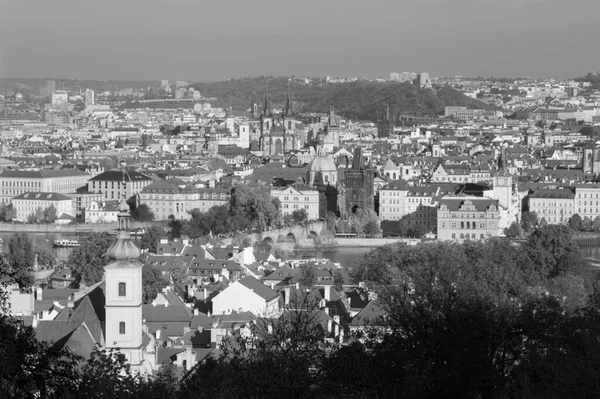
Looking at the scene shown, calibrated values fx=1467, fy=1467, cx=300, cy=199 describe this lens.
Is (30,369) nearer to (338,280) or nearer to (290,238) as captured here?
(338,280)

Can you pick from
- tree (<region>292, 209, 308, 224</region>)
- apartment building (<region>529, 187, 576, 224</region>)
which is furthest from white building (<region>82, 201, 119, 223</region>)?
apartment building (<region>529, 187, 576, 224</region>)

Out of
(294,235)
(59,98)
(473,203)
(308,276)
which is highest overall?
(308,276)

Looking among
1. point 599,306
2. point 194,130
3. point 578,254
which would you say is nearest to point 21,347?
point 599,306

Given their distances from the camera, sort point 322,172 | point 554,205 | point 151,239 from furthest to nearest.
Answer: point 322,172 → point 554,205 → point 151,239

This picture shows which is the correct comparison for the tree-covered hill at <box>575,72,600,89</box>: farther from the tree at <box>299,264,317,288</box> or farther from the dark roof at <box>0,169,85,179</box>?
the tree at <box>299,264,317,288</box>

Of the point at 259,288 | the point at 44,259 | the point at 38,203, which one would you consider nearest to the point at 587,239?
the point at 44,259
